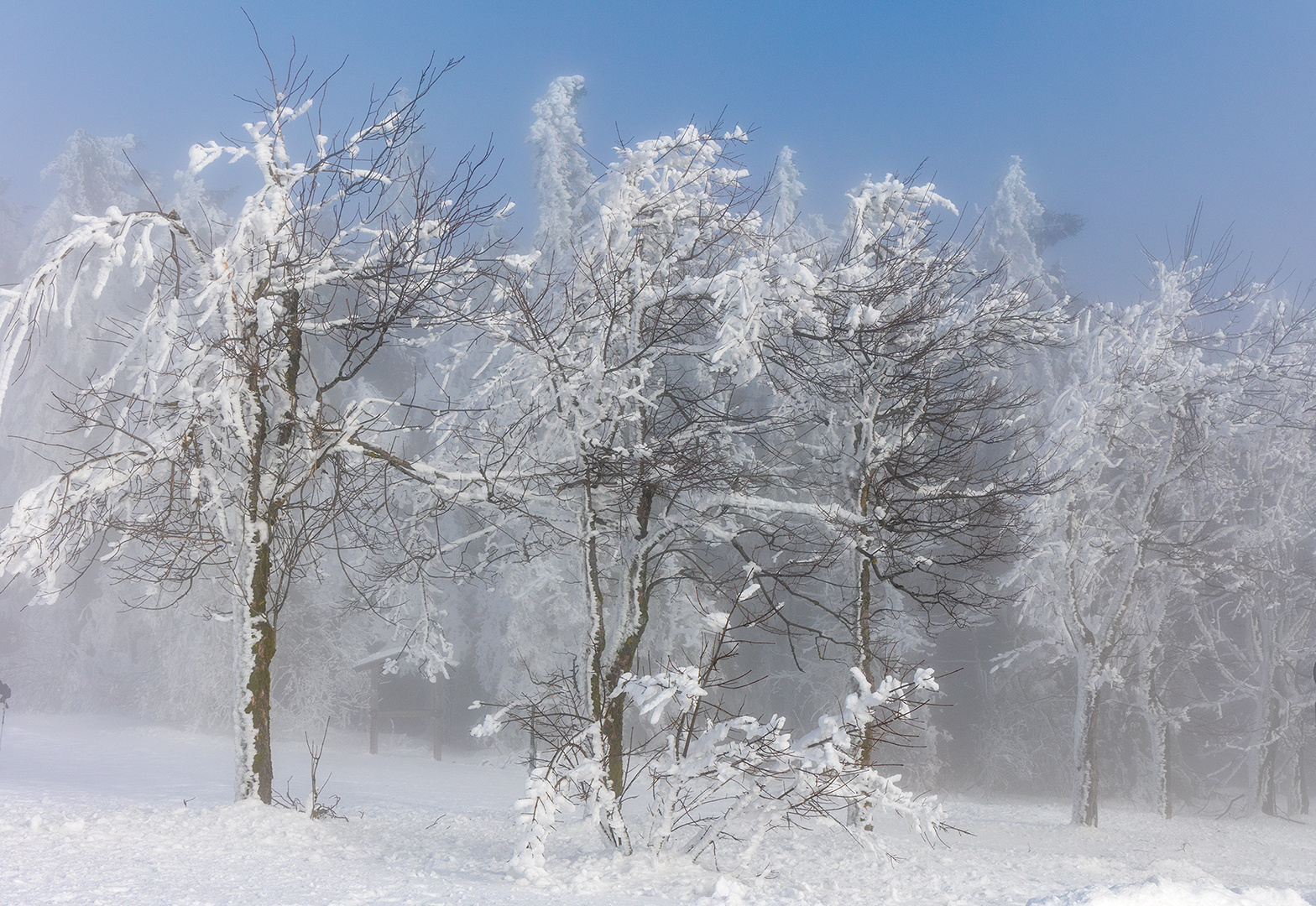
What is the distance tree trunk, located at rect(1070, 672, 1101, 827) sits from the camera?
14191 mm

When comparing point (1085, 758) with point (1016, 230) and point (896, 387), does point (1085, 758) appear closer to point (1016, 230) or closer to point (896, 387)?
point (896, 387)

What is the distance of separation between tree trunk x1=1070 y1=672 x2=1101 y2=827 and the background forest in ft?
0.20

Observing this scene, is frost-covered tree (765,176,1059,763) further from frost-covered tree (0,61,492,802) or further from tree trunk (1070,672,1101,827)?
tree trunk (1070,672,1101,827)

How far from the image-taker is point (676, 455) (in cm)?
755

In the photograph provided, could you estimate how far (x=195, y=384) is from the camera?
6938 millimetres

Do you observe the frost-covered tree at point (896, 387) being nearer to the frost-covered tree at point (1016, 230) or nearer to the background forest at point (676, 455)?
→ the background forest at point (676, 455)

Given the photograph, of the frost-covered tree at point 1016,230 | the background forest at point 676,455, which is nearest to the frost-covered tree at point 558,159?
the background forest at point 676,455

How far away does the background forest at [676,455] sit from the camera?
246 inches

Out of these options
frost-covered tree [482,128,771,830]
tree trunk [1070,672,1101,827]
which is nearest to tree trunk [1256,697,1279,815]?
tree trunk [1070,672,1101,827]

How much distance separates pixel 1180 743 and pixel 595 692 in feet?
75.0

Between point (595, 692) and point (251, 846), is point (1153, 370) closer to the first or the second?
point (595, 692)

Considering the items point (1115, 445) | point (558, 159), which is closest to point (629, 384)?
point (1115, 445)

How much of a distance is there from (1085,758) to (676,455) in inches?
429

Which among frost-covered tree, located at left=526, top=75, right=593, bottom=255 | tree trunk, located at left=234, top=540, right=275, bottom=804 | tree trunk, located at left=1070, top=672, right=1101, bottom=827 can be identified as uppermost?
frost-covered tree, located at left=526, top=75, right=593, bottom=255
